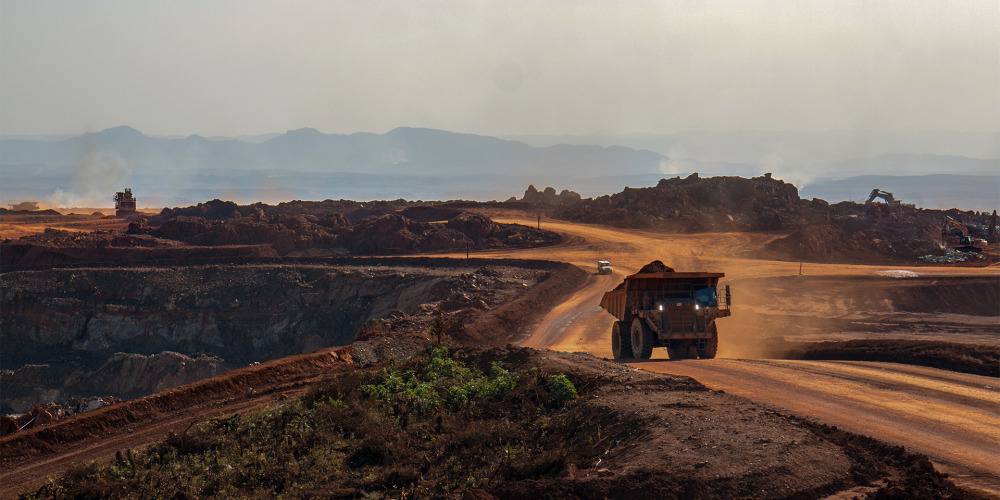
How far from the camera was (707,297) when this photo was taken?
1702 cm

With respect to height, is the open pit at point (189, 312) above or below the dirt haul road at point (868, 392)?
below

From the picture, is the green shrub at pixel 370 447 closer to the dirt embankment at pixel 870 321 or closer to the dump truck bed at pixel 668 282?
the dump truck bed at pixel 668 282

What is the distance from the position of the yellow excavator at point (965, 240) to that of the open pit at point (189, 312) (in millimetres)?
33723

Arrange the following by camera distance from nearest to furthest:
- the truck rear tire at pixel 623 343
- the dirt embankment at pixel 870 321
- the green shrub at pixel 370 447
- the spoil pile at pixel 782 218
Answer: the green shrub at pixel 370 447, the dirt embankment at pixel 870 321, the truck rear tire at pixel 623 343, the spoil pile at pixel 782 218

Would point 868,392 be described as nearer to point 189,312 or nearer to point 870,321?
point 870,321

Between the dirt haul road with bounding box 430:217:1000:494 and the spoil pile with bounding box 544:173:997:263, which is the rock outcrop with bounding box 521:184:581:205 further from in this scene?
the dirt haul road with bounding box 430:217:1000:494

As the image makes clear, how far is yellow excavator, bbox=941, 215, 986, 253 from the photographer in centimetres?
4788

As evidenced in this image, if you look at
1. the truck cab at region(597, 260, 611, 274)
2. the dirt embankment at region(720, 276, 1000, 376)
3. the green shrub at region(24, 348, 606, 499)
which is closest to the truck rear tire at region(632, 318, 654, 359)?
the dirt embankment at region(720, 276, 1000, 376)

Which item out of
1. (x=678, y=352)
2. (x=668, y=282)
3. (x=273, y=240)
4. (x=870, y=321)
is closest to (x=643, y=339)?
(x=678, y=352)

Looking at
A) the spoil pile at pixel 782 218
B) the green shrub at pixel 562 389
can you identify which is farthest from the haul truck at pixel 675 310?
the spoil pile at pixel 782 218

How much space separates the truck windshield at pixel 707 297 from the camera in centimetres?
1698

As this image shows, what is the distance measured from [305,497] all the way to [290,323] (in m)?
32.2

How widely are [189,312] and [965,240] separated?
190ft

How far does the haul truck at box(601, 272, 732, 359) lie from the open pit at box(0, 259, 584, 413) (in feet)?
49.4
